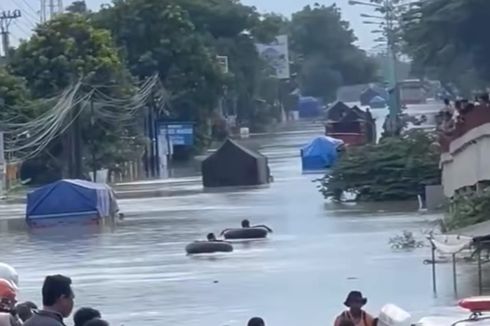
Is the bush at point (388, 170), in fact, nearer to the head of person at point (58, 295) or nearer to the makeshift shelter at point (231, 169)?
the makeshift shelter at point (231, 169)

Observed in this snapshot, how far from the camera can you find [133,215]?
52781 mm

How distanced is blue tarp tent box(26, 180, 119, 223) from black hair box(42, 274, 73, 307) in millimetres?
40669

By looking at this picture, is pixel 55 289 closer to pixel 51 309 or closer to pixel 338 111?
pixel 51 309

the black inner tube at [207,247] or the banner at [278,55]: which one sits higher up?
the banner at [278,55]

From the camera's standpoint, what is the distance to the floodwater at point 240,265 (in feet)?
84.2

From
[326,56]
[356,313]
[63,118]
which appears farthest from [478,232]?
[326,56]

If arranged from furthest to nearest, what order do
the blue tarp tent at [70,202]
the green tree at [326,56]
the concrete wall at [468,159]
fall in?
the green tree at [326,56], the blue tarp tent at [70,202], the concrete wall at [468,159]

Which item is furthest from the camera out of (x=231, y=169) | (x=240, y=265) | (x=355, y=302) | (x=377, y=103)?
(x=377, y=103)

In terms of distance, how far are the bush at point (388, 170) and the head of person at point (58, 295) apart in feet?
130

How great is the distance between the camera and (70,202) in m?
53.1

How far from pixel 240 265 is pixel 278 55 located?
385 ft

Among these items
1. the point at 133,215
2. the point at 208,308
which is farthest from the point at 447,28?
the point at 208,308

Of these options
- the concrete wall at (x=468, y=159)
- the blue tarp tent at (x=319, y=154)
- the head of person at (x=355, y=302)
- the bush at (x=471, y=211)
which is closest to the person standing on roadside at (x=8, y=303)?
the head of person at (x=355, y=302)

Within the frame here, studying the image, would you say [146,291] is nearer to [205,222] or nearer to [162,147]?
[205,222]
